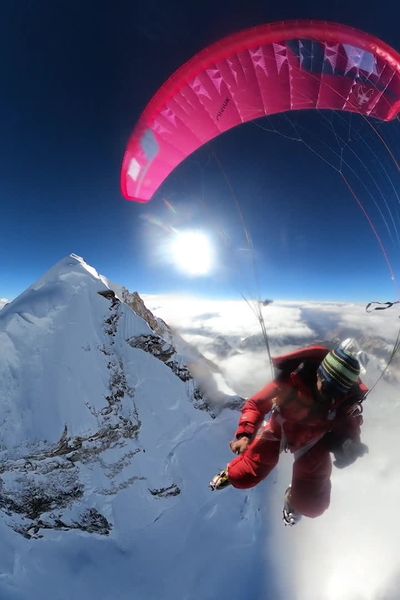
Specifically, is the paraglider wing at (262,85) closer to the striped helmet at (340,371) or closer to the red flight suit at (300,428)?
the red flight suit at (300,428)

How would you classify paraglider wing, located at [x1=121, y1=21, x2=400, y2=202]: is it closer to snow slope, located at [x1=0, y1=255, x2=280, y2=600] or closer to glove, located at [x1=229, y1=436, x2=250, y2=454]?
glove, located at [x1=229, y1=436, x2=250, y2=454]

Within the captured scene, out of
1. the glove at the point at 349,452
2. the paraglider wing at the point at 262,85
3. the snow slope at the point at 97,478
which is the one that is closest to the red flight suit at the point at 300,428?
the glove at the point at 349,452

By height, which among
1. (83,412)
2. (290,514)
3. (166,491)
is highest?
(83,412)

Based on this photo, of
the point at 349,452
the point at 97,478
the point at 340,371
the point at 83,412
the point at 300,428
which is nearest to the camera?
the point at 340,371

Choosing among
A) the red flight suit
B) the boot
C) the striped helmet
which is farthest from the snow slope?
the striped helmet

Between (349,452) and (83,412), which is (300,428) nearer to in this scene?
(349,452)

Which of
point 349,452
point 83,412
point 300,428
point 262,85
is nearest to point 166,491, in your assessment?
point 83,412
